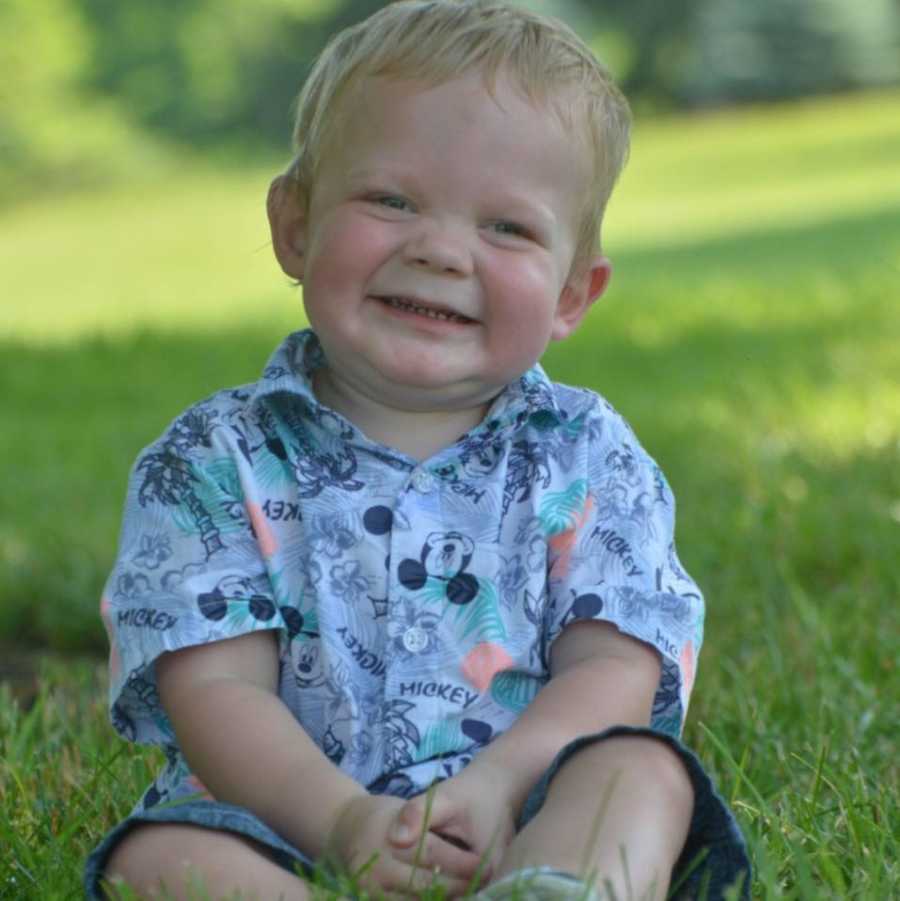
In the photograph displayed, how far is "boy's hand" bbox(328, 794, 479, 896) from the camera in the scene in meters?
1.95

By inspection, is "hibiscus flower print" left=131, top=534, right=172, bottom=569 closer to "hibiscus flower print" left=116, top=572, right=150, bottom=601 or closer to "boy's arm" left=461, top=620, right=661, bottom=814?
"hibiscus flower print" left=116, top=572, right=150, bottom=601

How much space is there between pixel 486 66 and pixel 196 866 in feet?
3.50

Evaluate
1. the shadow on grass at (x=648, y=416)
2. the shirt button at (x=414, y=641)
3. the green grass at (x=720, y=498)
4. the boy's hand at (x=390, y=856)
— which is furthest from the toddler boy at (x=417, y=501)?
the shadow on grass at (x=648, y=416)

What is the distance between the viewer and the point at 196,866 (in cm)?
198

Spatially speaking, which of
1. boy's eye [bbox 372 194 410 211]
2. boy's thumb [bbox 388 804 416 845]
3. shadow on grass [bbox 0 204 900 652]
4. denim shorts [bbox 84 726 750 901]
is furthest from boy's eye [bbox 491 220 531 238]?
shadow on grass [bbox 0 204 900 652]

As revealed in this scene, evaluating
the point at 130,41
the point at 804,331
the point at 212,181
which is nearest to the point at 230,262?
the point at 804,331

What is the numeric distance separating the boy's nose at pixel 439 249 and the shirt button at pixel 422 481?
26 centimetres

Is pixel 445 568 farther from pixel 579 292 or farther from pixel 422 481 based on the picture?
pixel 579 292

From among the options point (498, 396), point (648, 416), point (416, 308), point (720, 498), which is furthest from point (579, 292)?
point (648, 416)

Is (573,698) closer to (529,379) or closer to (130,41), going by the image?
(529,379)

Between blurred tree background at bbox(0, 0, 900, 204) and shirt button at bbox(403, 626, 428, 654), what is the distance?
1148 inches

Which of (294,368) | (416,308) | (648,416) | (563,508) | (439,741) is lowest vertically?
(648,416)

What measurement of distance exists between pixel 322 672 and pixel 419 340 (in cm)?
44

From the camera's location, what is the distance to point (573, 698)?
220cm
